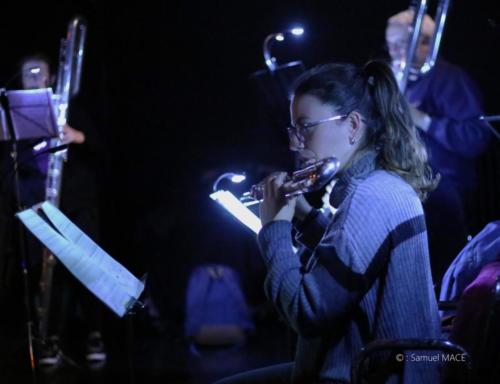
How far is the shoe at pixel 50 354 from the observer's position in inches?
183

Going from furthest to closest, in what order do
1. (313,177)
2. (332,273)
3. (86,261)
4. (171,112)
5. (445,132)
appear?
(171,112) < (445,132) < (86,261) < (313,177) < (332,273)

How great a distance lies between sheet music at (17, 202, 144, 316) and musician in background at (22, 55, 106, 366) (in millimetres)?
2534

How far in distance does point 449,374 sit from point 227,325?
11.0 ft

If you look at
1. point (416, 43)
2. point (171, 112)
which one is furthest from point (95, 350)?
point (416, 43)

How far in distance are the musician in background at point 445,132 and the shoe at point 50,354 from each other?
7.56 ft

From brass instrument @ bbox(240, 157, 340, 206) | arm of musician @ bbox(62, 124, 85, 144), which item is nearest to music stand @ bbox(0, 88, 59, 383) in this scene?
arm of musician @ bbox(62, 124, 85, 144)

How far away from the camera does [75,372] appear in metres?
4.45

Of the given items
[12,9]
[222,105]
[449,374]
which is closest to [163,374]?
[222,105]

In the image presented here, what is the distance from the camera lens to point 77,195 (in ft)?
15.9

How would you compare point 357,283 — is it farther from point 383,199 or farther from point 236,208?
point 236,208

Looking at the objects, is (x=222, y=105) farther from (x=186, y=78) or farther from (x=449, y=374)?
(x=449, y=374)

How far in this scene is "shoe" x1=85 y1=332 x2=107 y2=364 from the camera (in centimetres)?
469

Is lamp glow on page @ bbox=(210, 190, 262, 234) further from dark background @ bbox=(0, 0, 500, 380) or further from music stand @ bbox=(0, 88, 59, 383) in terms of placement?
dark background @ bbox=(0, 0, 500, 380)

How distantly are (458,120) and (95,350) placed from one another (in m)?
2.56
